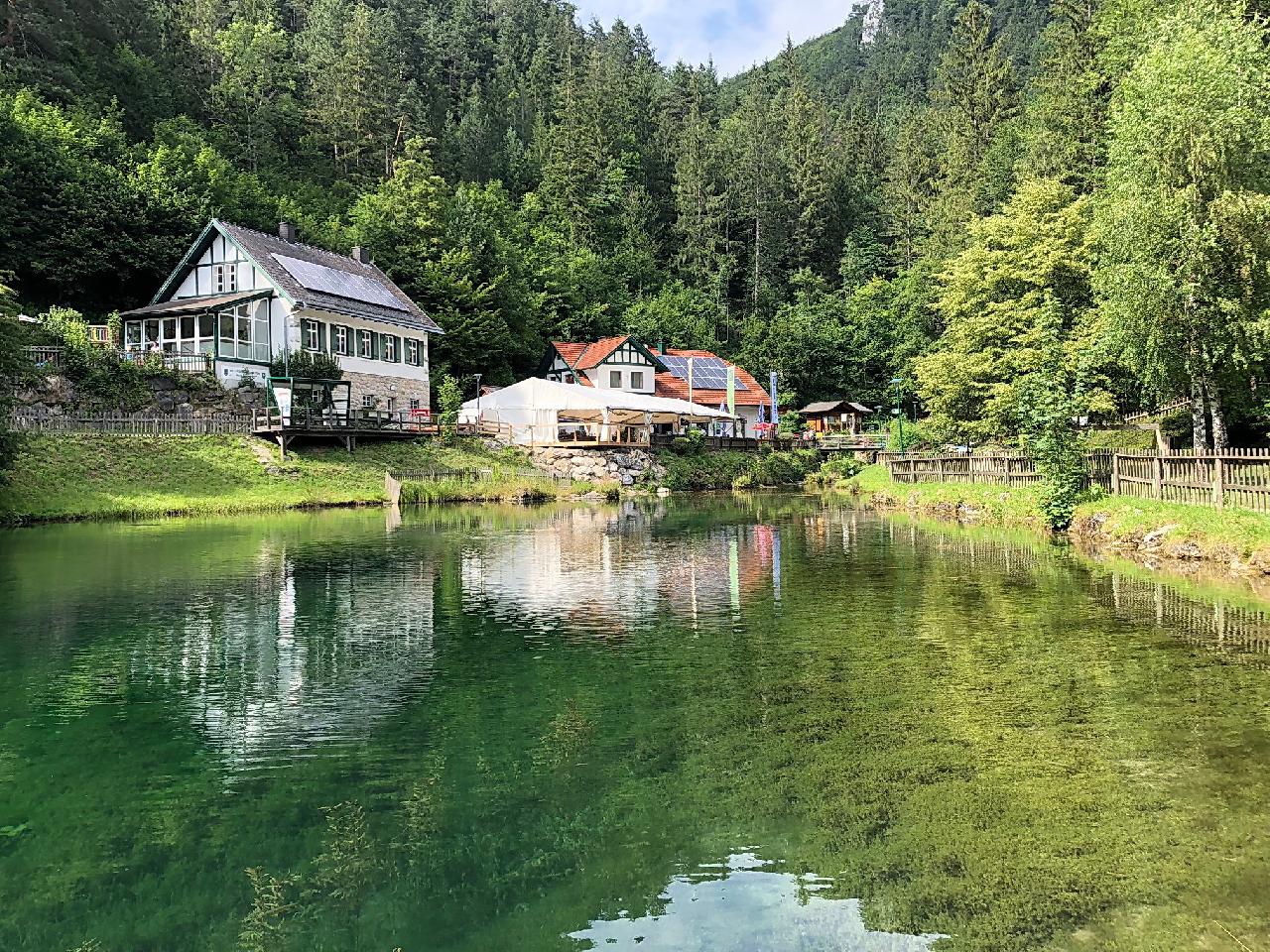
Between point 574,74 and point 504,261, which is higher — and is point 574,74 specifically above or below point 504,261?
above

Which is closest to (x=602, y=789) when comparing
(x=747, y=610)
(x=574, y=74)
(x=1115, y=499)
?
(x=747, y=610)

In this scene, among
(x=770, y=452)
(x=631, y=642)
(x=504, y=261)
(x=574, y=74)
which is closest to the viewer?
(x=631, y=642)

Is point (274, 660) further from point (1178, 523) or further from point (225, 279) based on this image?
point (225, 279)

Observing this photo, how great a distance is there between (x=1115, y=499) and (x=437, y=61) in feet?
336

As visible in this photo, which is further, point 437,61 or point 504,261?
point 437,61

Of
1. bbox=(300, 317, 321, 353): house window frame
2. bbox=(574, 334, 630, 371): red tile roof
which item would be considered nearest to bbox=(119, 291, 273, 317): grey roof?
bbox=(300, 317, 321, 353): house window frame

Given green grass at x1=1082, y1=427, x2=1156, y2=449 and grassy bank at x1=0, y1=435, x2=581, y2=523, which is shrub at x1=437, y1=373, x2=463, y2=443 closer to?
grassy bank at x1=0, y1=435, x2=581, y2=523

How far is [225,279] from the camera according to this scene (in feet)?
156

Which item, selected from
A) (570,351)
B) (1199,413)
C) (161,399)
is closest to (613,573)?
(1199,413)

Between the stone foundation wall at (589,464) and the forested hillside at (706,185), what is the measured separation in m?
15.8

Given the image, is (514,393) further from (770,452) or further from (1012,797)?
(1012,797)

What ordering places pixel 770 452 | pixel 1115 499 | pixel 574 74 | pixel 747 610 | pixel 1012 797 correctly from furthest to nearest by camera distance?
pixel 574 74 → pixel 770 452 → pixel 1115 499 → pixel 747 610 → pixel 1012 797

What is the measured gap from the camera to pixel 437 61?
10800 cm

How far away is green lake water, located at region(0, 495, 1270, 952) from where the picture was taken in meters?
5.62
